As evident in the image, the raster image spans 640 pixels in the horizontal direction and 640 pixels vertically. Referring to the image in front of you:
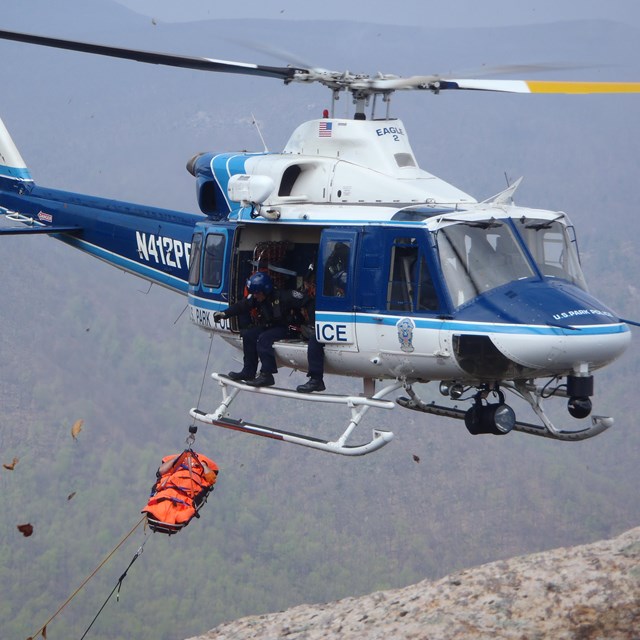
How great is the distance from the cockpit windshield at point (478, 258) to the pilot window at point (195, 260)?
3.96m

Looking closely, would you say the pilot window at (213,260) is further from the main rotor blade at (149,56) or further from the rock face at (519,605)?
the rock face at (519,605)

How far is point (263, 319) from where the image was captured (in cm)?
1697

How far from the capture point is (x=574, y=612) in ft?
43.8

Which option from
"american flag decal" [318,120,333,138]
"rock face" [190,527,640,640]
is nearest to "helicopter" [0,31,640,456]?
"american flag decal" [318,120,333,138]

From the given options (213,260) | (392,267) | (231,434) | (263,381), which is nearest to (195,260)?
(213,260)

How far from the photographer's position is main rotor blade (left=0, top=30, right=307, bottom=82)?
1556 centimetres

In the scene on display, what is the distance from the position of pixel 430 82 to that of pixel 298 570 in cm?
9626

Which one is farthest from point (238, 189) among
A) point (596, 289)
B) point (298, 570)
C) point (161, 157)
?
point (596, 289)

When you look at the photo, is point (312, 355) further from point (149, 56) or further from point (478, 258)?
point (149, 56)

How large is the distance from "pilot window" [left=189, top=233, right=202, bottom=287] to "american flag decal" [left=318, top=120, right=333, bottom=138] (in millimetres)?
2093

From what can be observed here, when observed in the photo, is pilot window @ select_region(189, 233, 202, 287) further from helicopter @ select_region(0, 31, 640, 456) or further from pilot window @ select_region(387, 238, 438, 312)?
pilot window @ select_region(387, 238, 438, 312)

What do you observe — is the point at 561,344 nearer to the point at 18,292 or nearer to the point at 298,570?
the point at 298,570

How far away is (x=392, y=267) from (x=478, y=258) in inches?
39.2

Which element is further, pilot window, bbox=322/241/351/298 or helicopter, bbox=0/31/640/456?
pilot window, bbox=322/241/351/298
